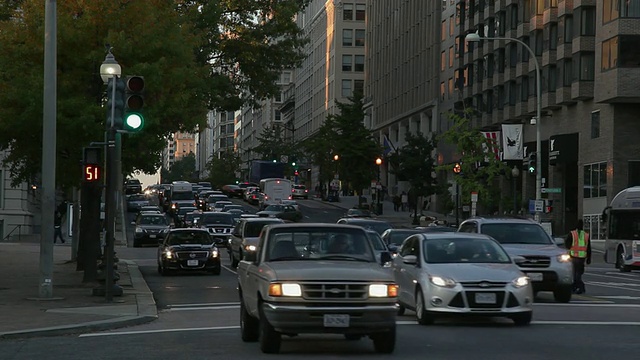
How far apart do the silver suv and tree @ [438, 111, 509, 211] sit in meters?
45.2

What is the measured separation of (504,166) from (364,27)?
82007mm

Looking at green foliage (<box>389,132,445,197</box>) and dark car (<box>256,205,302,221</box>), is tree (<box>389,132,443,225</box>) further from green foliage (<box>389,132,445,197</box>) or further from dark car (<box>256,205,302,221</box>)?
dark car (<box>256,205,302,221</box>)

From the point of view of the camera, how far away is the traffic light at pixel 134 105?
72.5ft

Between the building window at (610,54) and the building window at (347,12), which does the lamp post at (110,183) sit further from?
the building window at (347,12)

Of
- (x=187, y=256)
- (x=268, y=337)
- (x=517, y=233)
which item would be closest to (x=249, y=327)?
(x=268, y=337)

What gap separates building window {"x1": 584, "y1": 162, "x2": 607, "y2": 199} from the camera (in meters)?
66.2

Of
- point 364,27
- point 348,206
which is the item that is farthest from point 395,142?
point 364,27

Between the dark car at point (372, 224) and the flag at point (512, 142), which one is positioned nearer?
the dark car at point (372, 224)

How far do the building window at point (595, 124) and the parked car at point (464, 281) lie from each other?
4850 centimetres

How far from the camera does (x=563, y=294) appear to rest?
969 inches

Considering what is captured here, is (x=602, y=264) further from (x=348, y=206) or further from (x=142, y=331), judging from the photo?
(x=348, y=206)

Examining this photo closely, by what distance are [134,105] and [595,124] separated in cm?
4953

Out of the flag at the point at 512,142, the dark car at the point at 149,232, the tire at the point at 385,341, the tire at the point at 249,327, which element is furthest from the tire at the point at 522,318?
the flag at the point at 512,142

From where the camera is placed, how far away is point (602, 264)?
5372 cm
